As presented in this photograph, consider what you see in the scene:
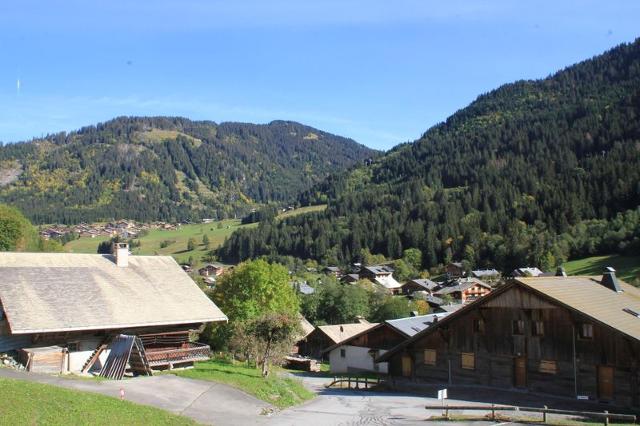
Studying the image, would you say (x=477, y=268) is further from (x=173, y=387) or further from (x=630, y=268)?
(x=173, y=387)

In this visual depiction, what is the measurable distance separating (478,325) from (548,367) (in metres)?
4.65

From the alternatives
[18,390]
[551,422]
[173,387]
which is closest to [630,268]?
[551,422]

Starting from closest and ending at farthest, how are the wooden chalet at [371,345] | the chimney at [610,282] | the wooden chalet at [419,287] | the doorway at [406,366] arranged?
the chimney at [610,282], the doorway at [406,366], the wooden chalet at [371,345], the wooden chalet at [419,287]

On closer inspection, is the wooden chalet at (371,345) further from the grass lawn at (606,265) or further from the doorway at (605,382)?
the grass lawn at (606,265)

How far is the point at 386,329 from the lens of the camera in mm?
49812

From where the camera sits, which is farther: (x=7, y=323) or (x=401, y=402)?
(x=401, y=402)

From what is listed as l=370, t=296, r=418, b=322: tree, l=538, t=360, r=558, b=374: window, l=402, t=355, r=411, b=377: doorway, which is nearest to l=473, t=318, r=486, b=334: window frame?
l=538, t=360, r=558, b=374: window

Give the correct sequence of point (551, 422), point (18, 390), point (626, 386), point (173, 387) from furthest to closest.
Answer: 1. point (626, 386)
2. point (173, 387)
3. point (551, 422)
4. point (18, 390)

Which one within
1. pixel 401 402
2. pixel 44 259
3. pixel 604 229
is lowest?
pixel 401 402

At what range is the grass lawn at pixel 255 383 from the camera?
95.0 feet

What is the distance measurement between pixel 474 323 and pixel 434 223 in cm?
14987

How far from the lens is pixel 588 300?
3322cm

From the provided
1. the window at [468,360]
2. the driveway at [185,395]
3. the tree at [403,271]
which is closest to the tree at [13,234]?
the driveway at [185,395]

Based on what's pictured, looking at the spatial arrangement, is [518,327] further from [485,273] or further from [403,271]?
[403,271]
